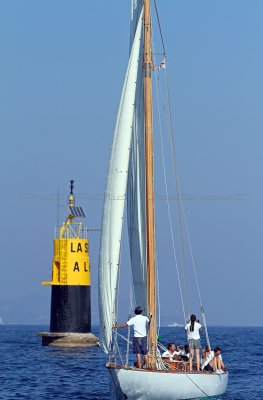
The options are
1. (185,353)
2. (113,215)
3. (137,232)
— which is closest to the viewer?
(113,215)

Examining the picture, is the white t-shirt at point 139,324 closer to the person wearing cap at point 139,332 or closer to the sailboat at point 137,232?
the person wearing cap at point 139,332

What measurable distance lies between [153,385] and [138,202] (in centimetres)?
652

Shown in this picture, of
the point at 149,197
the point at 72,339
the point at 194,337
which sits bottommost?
the point at 194,337

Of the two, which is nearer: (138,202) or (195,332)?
(138,202)

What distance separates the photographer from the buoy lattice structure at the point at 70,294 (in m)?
67.3

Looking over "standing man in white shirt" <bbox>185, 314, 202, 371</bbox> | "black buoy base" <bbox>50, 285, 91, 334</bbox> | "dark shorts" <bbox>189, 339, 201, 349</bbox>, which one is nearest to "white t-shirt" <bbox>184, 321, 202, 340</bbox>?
"standing man in white shirt" <bbox>185, 314, 202, 371</bbox>

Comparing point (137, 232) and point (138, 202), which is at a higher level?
point (138, 202)

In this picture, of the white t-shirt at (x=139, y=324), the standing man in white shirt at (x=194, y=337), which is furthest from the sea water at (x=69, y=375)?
the white t-shirt at (x=139, y=324)

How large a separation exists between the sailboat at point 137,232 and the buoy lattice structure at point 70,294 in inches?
1189

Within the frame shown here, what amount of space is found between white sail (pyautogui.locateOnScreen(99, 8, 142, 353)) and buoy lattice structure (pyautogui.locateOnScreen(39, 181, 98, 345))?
3121 cm

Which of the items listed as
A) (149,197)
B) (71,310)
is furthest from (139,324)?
(71,310)

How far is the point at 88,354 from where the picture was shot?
2459 inches

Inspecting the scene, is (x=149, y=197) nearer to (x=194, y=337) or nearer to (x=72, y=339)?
(x=194, y=337)

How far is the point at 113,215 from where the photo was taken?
36.0 meters
